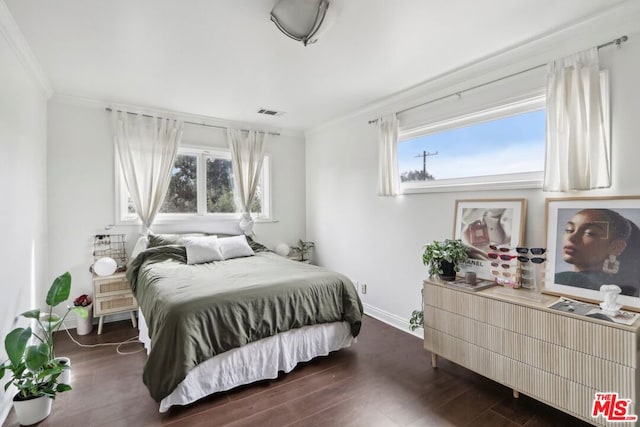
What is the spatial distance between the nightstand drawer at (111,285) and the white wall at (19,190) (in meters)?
0.45

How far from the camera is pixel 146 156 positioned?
12.4 ft

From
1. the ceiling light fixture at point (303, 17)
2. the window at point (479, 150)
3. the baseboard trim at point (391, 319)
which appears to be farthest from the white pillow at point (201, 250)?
the ceiling light fixture at point (303, 17)

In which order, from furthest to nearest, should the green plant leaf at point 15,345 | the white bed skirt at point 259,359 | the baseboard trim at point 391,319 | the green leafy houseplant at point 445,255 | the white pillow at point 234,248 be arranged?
the white pillow at point 234,248 → the baseboard trim at point 391,319 → the green leafy houseplant at point 445,255 → the white bed skirt at point 259,359 → the green plant leaf at point 15,345

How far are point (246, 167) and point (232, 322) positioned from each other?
109 inches

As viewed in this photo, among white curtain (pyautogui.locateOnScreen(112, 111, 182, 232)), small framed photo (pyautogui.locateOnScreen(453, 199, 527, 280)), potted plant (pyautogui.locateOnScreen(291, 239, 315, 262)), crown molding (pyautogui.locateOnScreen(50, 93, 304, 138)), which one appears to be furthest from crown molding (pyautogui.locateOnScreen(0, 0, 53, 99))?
small framed photo (pyautogui.locateOnScreen(453, 199, 527, 280))

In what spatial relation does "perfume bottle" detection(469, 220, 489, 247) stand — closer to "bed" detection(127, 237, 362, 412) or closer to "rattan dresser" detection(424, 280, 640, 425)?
"rattan dresser" detection(424, 280, 640, 425)

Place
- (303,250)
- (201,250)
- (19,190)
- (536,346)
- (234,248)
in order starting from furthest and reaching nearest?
(303,250), (234,248), (201,250), (19,190), (536,346)

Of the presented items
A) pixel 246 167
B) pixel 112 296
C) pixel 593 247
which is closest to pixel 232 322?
pixel 112 296

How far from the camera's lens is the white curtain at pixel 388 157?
3.39 m

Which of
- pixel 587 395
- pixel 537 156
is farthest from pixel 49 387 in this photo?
pixel 537 156

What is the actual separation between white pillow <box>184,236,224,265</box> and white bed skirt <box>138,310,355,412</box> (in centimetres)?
85

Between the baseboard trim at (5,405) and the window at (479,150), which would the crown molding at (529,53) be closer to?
the window at (479,150)

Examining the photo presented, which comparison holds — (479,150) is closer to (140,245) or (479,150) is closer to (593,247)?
(593,247)

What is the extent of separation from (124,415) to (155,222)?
2.37 meters
